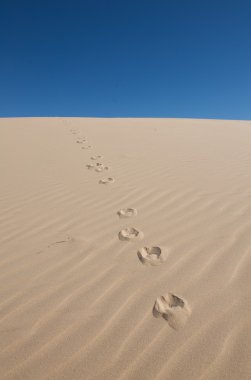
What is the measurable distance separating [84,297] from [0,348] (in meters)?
0.55

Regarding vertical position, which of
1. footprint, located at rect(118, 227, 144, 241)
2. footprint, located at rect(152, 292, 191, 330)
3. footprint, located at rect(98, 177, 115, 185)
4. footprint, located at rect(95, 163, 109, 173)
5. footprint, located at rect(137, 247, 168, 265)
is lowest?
footprint, located at rect(152, 292, 191, 330)

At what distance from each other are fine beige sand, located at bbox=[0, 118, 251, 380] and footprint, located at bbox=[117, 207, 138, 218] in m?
0.01

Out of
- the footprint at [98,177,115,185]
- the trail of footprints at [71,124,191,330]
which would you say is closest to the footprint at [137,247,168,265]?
the trail of footprints at [71,124,191,330]

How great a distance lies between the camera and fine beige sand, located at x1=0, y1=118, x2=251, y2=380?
4.57 feet

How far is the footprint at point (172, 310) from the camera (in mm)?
1562

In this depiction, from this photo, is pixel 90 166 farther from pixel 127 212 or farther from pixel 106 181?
pixel 127 212

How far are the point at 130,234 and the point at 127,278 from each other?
2.08 ft

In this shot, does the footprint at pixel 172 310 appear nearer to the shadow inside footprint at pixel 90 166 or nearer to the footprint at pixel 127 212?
the footprint at pixel 127 212

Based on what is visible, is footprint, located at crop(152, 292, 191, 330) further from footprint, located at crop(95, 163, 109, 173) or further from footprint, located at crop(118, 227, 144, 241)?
footprint, located at crop(95, 163, 109, 173)

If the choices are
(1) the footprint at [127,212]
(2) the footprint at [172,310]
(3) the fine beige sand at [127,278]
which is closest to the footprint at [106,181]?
(3) the fine beige sand at [127,278]

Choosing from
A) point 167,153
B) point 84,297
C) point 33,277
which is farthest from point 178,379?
point 167,153

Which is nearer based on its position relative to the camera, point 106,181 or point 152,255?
point 152,255

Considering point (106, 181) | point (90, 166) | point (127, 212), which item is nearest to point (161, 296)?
point (127, 212)

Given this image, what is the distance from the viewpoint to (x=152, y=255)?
2.22m
